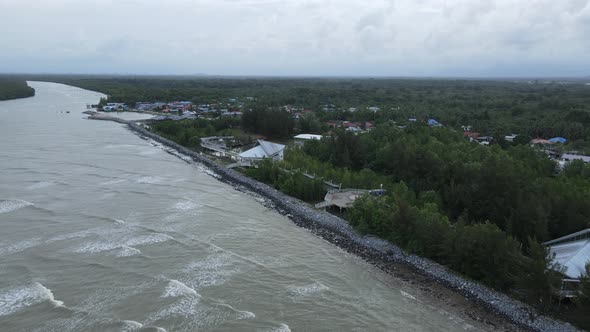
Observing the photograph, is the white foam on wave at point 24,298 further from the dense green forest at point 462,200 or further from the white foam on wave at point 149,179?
the white foam on wave at point 149,179

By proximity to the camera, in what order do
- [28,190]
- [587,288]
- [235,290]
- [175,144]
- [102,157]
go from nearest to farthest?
[587,288], [235,290], [28,190], [102,157], [175,144]

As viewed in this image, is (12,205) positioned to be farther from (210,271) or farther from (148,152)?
(148,152)

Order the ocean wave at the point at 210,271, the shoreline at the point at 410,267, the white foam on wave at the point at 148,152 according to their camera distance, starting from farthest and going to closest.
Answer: the white foam on wave at the point at 148,152 < the ocean wave at the point at 210,271 < the shoreline at the point at 410,267

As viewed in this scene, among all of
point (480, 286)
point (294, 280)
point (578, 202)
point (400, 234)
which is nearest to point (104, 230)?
point (294, 280)

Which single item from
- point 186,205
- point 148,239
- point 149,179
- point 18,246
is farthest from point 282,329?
point 149,179

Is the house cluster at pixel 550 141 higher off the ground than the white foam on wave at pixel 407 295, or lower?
higher

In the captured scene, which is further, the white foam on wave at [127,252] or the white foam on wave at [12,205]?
the white foam on wave at [12,205]

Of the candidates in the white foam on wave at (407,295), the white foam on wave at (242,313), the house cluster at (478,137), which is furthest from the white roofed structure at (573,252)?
the house cluster at (478,137)

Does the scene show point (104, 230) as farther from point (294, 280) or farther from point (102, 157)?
point (102, 157)
